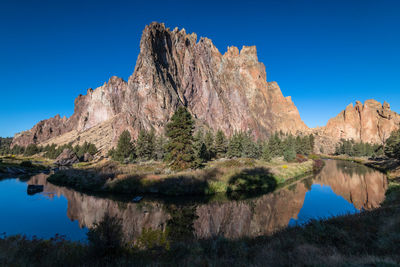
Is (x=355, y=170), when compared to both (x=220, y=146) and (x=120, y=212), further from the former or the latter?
(x=120, y=212)

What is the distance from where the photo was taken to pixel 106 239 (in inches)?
338

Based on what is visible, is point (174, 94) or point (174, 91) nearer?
point (174, 94)

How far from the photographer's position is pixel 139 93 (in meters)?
Answer: 127

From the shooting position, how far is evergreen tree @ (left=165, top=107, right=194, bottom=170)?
37031 millimetres

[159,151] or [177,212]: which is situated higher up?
[159,151]

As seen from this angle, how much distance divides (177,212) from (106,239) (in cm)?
1286

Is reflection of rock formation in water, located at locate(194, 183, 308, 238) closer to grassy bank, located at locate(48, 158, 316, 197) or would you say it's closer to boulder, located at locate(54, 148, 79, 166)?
grassy bank, located at locate(48, 158, 316, 197)

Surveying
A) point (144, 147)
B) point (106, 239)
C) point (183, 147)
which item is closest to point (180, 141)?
point (183, 147)

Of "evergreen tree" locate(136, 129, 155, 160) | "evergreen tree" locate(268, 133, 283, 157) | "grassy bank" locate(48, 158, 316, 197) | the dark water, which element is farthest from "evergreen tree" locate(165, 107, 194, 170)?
"evergreen tree" locate(268, 133, 283, 157)

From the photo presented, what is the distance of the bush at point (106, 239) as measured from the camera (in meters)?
8.43

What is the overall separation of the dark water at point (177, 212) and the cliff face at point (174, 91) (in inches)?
3885

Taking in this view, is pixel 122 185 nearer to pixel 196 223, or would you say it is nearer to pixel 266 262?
pixel 196 223

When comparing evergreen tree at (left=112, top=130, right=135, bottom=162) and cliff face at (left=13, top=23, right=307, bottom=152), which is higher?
cliff face at (left=13, top=23, right=307, bottom=152)

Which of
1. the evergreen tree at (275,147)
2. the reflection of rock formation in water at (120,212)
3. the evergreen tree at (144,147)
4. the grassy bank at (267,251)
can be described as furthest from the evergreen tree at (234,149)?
the grassy bank at (267,251)
